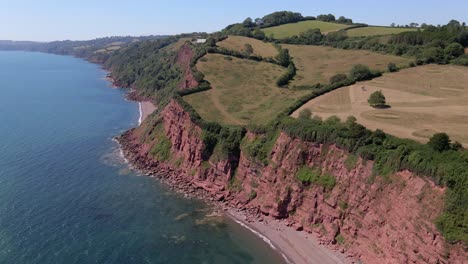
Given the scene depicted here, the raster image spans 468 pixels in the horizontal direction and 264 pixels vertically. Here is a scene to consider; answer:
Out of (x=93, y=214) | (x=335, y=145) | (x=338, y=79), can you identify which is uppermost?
(x=338, y=79)

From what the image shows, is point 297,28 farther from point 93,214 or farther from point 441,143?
point 93,214

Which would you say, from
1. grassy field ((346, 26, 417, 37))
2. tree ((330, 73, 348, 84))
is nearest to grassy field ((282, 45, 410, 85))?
tree ((330, 73, 348, 84))

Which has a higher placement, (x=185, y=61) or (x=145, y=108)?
(x=185, y=61)

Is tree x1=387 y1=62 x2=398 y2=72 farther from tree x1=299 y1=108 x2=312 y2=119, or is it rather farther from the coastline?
the coastline

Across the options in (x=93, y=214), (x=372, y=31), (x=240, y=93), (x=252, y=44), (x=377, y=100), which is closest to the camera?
(x=93, y=214)

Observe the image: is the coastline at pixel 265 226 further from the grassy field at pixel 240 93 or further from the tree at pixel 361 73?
the tree at pixel 361 73

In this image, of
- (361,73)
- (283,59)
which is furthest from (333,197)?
(283,59)
